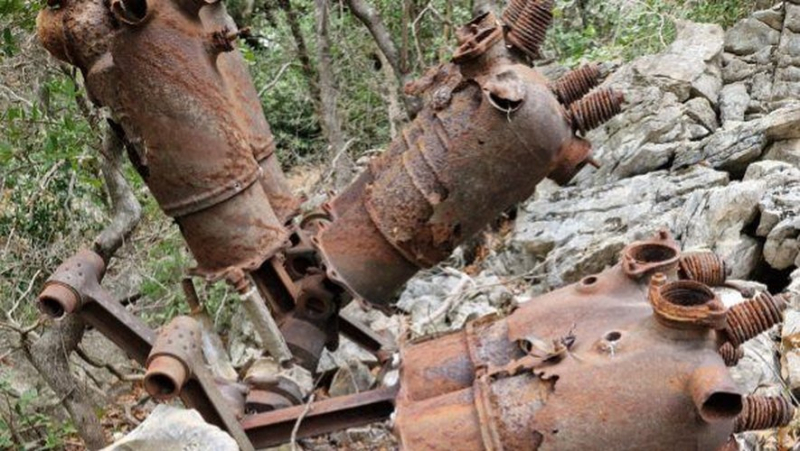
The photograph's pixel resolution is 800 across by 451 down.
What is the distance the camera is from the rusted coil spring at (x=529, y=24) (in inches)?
125

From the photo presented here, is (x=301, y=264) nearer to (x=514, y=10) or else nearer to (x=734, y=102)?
(x=514, y=10)

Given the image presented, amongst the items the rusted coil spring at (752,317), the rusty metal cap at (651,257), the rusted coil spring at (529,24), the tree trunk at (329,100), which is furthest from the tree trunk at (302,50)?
the rusted coil spring at (752,317)

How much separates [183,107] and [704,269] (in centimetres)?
188

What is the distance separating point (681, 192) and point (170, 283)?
334cm

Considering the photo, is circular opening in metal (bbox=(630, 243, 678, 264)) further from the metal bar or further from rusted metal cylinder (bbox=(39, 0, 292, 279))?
rusted metal cylinder (bbox=(39, 0, 292, 279))

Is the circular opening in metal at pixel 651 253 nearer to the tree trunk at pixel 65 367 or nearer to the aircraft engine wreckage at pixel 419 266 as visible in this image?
the aircraft engine wreckage at pixel 419 266

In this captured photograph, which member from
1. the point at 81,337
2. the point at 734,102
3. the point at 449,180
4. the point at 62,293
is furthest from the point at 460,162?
the point at 734,102

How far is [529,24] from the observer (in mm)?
3197

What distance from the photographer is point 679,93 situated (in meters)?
6.39

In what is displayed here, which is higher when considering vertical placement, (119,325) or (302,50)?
(119,325)

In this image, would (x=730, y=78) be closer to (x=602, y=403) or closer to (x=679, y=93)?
(x=679, y=93)

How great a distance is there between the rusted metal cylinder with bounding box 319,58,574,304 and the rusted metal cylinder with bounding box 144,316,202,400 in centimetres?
86

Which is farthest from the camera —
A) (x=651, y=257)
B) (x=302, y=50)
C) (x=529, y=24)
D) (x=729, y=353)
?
(x=302, y=50)

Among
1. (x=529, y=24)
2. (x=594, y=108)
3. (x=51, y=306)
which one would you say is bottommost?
(x=51, y=306)
